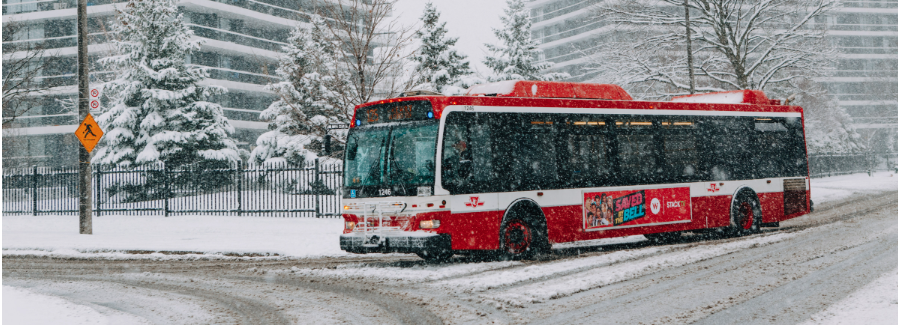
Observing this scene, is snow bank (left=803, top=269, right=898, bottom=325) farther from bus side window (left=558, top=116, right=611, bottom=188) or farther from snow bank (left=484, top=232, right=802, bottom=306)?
bus side window (left=558, top=116, right=611, bottom=188)

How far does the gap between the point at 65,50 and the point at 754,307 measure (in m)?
53.0

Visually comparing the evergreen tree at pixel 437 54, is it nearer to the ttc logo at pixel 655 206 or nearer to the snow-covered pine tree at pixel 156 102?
the snow-covered pine tree at pixel 156 102

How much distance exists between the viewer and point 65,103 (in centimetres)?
4994

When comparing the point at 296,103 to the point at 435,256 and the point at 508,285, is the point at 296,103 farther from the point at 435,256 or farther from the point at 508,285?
the point at 508,285

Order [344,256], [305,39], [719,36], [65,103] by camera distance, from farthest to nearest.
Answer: [65,103], [305,39], [719,36], [344,256]

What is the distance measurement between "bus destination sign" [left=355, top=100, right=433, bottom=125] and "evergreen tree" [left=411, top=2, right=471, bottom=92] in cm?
1938

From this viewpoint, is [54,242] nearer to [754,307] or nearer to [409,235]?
[409,235]

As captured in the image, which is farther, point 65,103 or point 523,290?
point 65,103

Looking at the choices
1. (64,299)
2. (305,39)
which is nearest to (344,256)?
(64,299)

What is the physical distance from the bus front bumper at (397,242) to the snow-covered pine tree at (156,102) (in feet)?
72.2

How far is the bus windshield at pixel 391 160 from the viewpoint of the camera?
1036 centimetres

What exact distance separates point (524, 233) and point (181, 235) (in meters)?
10.4

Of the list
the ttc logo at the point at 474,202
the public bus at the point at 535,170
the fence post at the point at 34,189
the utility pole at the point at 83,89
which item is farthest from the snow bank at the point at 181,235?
the ttc logo at the point at 474,202

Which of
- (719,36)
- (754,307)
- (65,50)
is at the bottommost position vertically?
(754,307)
